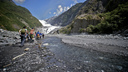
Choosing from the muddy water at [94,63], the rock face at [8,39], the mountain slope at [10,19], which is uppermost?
the mountain slope at [10,19]

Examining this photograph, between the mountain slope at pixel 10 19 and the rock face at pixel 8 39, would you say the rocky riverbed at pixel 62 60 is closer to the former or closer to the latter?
the rock face at pixel 8 39

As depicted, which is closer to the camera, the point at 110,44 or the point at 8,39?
the point at 110,44

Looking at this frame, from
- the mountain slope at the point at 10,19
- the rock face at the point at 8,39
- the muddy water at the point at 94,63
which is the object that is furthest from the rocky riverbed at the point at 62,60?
the mountain slope at the point at 10,19

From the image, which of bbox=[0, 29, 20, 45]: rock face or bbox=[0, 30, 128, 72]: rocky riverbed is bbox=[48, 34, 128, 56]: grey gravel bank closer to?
bbox=[0, 30, 128, 72]: rocky riverbed

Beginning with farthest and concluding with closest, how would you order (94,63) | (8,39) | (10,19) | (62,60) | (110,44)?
(10,19)
(8,39)
(110,44)
(62,60)
(94,63)

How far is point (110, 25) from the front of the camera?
22.1 meters

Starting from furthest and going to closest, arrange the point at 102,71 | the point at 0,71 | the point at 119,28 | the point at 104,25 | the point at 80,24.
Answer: the point at 80,24 < the point at 104,25 < the point at 119,28 < the point at 102,71 < the point at 0,71

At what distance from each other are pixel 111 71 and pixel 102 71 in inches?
23.6

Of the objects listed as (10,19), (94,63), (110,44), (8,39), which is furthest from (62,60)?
(10,19)

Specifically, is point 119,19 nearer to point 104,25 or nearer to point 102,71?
point 104,25

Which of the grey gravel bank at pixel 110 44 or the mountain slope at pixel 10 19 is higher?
the mountain slope at pixel 10 19

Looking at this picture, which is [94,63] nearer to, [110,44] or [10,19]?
[110,44]

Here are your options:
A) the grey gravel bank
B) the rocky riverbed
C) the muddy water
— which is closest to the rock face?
the rocky riverbed

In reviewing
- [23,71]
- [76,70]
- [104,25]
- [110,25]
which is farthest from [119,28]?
[23,71]
